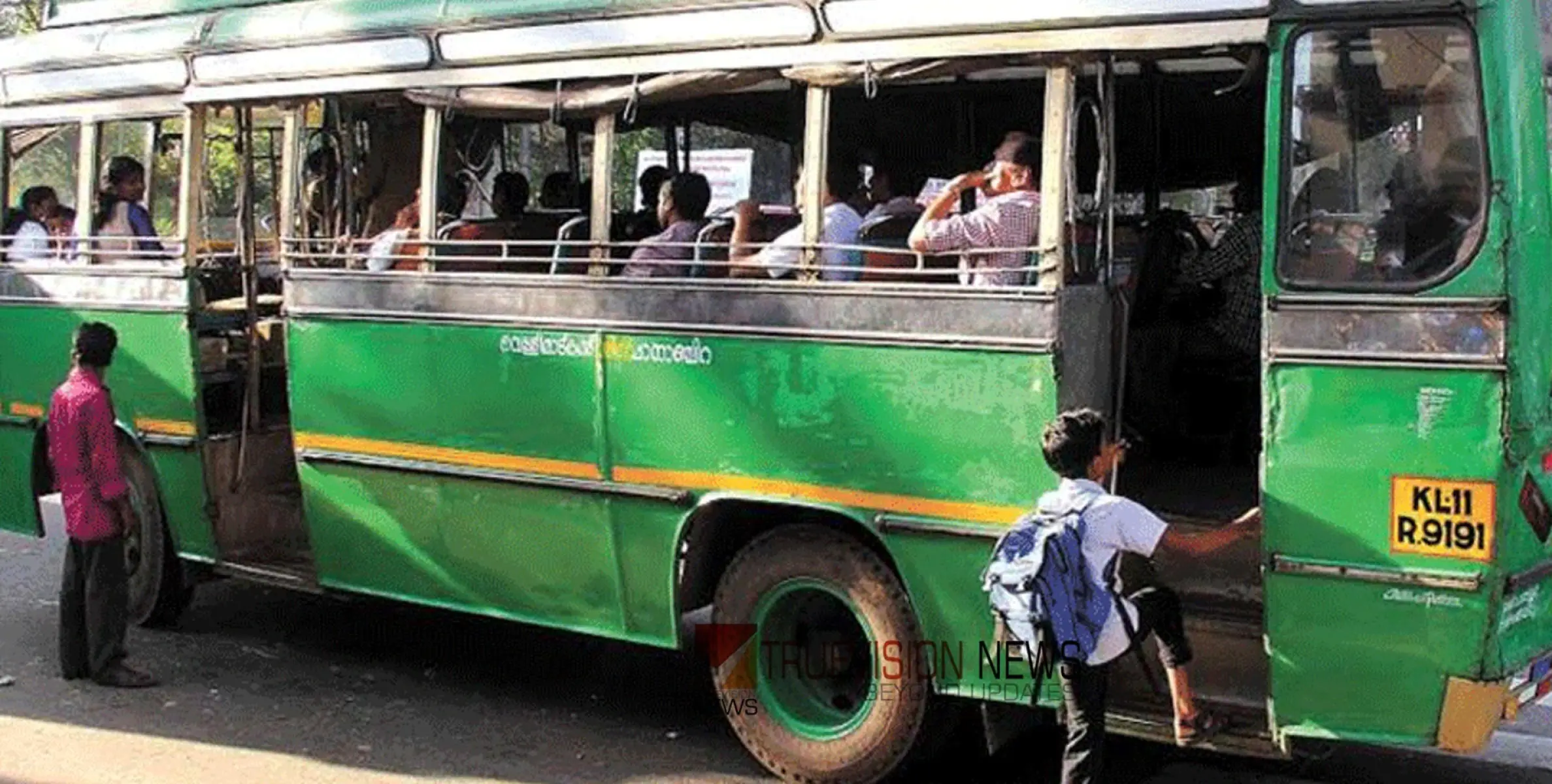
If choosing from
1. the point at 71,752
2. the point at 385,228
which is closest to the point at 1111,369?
the point at 385,228

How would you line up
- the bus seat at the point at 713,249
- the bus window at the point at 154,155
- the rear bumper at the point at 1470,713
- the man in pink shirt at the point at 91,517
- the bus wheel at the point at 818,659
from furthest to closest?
the bus window at the point at 154,155, the man in pink shirt at the point at 91,517, the bus seat at the point at 713,249, the bus wheel at the point at 818,659, the rear bumper at the point at 1470,713

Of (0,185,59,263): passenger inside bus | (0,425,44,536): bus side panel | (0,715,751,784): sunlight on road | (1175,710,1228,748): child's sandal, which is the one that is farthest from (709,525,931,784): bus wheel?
(0,185,59,263): passenger inside bus

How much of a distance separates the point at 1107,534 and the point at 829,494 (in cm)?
125

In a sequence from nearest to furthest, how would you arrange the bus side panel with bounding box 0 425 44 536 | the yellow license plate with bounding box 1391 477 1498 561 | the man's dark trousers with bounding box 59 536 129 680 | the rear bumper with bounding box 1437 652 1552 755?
the yellow license plate with bounding box 1391 477 1498 561 → the rear bumper with bounding box 1437 652 1552 755 → the man's dark trousers with bounding box 59 536 129 680 → the bus side panel with bounding box 0 425 44 536

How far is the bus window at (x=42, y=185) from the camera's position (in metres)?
8.66

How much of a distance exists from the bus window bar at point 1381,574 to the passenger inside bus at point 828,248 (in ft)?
5.78

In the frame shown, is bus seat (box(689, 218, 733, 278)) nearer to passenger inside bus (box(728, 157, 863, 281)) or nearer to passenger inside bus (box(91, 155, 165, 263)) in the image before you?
passenger inside bus (box(728, 157, 863, 281))

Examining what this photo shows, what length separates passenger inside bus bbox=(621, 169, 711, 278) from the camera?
6.46 m

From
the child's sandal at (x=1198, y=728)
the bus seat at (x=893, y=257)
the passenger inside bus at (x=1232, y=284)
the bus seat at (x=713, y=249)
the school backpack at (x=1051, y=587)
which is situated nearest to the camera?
the school backpack at (x=1051, y=587)

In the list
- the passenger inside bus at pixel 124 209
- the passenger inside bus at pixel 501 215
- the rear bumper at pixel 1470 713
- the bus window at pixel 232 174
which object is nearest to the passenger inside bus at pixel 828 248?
the passenger inside bus at pixel 501 215

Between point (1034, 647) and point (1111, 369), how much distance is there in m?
1.15

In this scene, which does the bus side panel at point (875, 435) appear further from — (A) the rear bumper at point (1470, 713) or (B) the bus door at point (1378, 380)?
(A) the rear bumper at point (1470, 713)

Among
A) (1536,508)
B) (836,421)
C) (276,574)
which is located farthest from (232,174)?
(1536,508)

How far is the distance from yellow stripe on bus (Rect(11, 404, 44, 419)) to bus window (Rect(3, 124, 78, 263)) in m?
0.73
